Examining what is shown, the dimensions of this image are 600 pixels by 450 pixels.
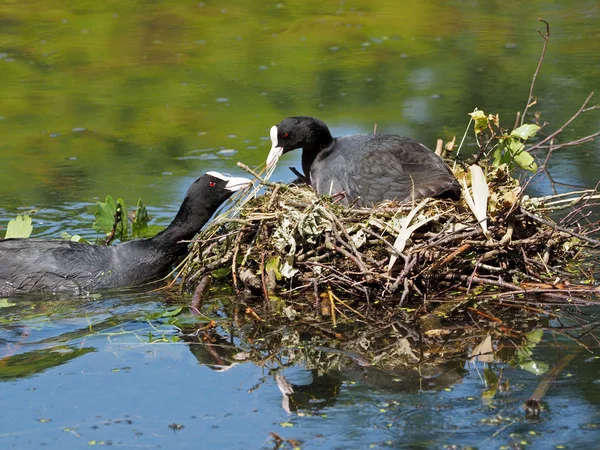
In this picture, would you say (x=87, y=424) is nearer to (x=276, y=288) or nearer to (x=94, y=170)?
(x=276, y=288)

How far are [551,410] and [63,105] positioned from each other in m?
7.46

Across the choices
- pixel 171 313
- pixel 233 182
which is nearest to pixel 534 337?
pixel 171 313

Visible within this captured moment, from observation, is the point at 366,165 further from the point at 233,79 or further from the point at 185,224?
the point at 233,79

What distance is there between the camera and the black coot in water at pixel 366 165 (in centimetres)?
554

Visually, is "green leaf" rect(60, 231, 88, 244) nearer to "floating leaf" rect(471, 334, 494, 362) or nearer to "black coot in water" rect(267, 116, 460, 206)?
"black coot in water" rect(267, 116, 460, 206)

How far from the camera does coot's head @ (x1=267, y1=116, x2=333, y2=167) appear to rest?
245 inches

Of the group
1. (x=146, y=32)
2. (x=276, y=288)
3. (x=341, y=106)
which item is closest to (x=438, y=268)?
(x=276, y=288)

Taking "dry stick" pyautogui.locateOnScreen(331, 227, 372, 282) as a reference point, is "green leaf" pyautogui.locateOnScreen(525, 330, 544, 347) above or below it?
below

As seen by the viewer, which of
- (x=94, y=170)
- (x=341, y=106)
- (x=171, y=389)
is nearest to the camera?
(x=171, y=389)

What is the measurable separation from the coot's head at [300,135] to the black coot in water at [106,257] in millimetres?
561

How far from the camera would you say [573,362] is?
424cm

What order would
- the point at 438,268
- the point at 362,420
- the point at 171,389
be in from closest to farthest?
the point at 362,420, the point at 171,389, the point at 438,268

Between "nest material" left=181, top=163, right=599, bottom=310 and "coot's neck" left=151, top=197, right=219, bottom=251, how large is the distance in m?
0.41

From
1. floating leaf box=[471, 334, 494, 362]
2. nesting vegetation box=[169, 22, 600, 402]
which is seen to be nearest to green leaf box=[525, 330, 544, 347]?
nesting vegetation box=[169, 22, 600, 402]
